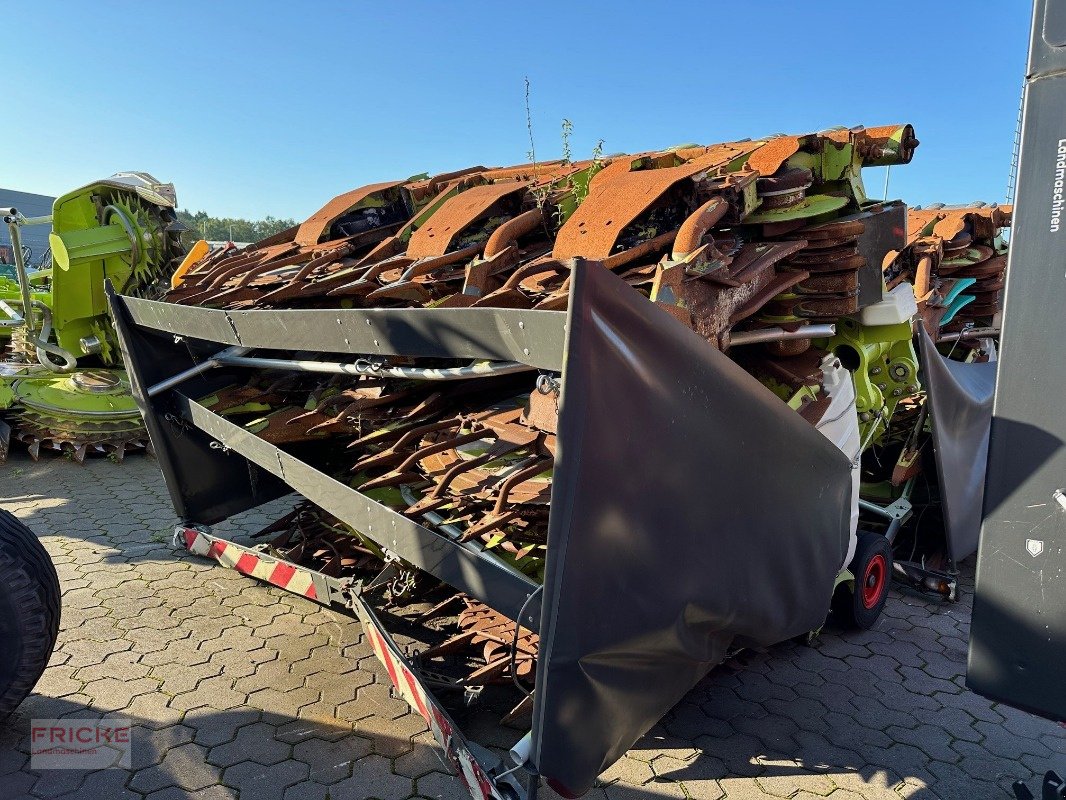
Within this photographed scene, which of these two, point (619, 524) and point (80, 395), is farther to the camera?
point (80, 395)

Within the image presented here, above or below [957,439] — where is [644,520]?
above

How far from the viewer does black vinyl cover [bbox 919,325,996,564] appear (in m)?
3.91

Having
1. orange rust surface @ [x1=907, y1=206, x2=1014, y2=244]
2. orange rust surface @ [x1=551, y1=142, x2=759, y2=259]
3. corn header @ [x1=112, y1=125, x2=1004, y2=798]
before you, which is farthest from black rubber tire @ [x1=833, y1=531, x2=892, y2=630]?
orange rust surface @ [x1=907, y1=206, x2=1014, y2=244]

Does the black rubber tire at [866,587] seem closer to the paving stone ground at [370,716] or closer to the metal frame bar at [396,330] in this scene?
the paving stone ground at [370,716]

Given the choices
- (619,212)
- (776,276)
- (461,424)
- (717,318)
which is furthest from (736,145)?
(461,424)

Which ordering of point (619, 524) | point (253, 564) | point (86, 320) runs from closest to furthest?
point (619, 524), point (253, 564), point (86, 320)

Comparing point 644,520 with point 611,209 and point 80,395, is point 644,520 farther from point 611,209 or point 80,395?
point 80,395

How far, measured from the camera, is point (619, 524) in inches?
65.4

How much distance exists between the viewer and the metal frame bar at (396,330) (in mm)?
1829

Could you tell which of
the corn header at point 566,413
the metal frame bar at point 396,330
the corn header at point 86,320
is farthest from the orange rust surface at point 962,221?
the corn header at point 86,320

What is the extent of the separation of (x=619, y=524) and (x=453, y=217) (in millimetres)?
2066

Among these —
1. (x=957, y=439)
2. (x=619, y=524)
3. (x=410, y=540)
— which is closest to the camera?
(x=619, y=524)

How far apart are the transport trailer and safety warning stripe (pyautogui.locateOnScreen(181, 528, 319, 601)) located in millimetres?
641

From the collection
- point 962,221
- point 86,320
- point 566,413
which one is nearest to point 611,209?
point 566,413
